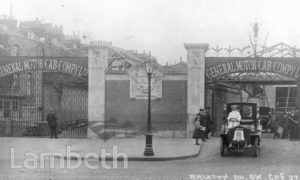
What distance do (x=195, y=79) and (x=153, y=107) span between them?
7.88 feet

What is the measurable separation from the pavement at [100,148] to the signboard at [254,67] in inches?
147

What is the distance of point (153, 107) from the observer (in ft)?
81.7

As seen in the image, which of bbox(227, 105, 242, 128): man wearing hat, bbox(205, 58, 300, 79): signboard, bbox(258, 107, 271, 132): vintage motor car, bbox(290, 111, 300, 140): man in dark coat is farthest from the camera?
bbox(258, 107, 271, 132): vintage motor car

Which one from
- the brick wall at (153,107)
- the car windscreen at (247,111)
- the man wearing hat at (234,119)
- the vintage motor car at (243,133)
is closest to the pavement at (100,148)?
the brick wall at (153,107)

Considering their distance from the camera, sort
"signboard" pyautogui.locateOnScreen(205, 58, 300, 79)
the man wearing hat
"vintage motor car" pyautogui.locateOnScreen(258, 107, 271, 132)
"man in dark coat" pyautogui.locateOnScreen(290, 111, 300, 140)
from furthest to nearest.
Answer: "vintage motor car" pyautogui.locateOnScreen(258, 107, 271, 132), "signboard" pyautogui.locateOnScreen(205, 58, 300, 79), "man in dark coat" pyautogui.locateOnScreen(290, 111, 300, 140), the man wearing hat

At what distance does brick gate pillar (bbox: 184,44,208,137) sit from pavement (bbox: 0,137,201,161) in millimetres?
1651

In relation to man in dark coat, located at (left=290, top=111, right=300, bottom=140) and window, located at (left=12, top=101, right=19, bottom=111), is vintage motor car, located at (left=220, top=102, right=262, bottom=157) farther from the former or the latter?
window, located at (left=12, top=101, right=19, bottom=111)

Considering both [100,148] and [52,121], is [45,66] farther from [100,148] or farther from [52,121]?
[100,148]

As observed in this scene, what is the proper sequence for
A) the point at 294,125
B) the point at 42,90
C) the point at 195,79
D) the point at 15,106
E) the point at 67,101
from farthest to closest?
the point at 15,106 < the point at 67,101 < the point at 42,90 < the point at 195,79 < the point at 294,125

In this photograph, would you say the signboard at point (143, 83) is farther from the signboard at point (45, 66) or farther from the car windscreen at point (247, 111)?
the car windscreen at point (247, 111)

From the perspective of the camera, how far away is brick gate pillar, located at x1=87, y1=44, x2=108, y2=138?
982 inches

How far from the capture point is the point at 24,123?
2859 centimetres

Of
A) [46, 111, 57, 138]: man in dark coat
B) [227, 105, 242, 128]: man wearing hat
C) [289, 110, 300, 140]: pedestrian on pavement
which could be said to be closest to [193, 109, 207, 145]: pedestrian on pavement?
[227, 105, 242, 128]: man wearing hat

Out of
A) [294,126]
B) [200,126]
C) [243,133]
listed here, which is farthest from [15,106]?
[243,133]
